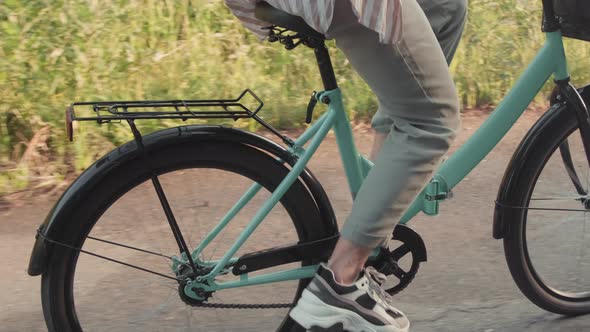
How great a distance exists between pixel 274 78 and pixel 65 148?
4.63 feet

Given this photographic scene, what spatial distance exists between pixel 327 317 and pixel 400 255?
1.18 feet

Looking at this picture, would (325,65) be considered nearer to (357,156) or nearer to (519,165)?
(357,156)

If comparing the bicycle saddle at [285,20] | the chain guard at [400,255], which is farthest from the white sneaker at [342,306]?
the bicycle saddle at [285,20]

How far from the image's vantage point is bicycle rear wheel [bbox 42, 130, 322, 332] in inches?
100

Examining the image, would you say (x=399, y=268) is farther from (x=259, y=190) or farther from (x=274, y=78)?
(x=274, y=78)

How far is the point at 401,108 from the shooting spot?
Result: 2428mm

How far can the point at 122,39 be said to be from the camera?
494 centimetres

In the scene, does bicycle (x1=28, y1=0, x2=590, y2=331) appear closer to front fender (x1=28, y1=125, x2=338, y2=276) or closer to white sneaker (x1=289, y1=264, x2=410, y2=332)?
front fender (x1=28, y1=125, x2=338, y2=276)

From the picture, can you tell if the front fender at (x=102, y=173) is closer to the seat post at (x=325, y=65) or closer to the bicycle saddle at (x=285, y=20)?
the seat post at (x=325, y=65)

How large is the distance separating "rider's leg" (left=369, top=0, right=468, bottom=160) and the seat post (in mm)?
313

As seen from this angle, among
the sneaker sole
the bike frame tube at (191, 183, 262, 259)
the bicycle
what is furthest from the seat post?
the sneaker sole

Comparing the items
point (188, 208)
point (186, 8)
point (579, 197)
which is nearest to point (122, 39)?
point (186, 8)

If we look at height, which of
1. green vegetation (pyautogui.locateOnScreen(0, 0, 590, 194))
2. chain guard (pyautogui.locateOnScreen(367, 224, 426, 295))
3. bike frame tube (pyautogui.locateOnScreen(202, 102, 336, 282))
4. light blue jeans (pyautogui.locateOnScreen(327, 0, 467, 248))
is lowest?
green vegetation (pyautogui.locateOnScreen(0, 0, 590, 194))

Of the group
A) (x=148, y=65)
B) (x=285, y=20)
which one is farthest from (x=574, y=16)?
(x=148, y=65)
